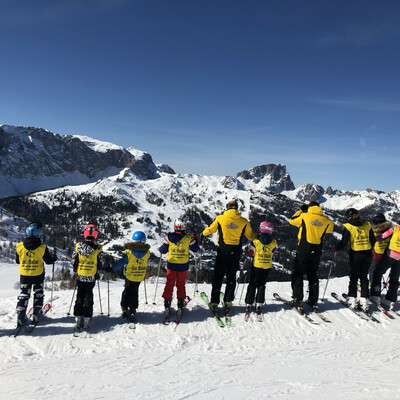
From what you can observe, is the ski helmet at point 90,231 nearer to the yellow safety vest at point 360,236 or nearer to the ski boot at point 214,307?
the ski boot at point 214,307

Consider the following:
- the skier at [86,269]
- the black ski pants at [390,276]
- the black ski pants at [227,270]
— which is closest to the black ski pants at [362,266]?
the black ski pants at [390,276]

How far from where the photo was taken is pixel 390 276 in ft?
32.4

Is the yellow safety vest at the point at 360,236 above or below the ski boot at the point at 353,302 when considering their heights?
above

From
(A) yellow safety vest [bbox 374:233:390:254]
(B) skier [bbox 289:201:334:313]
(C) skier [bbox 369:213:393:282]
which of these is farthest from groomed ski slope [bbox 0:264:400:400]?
(A) yellow safety vest [bbox 374:233:390:254]

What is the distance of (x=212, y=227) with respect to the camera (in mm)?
8625

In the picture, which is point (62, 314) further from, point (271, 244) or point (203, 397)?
point (271, 244)

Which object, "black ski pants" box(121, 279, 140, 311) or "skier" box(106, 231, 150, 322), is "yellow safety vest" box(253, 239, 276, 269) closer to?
"skier" box(106, 231, 150, 322)

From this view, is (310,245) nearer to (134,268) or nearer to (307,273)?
(307,273)

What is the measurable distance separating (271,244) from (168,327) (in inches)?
155

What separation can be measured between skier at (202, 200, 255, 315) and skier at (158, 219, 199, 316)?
0.69 meters

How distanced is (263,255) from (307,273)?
1634 millimetres

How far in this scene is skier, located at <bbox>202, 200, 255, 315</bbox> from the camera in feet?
28.5

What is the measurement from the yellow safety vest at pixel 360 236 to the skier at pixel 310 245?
71cm

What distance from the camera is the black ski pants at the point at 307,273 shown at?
8.97 meters
